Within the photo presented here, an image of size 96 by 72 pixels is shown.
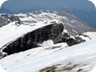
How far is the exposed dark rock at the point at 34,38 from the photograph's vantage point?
320 feet

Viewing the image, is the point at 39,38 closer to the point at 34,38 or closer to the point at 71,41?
the point at 34,38

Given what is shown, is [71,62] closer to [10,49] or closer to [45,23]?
[10,49]

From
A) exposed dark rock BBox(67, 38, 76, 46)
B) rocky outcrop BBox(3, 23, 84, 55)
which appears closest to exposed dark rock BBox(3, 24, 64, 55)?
rocky outcrop BBox(3, 23, 84, 55)

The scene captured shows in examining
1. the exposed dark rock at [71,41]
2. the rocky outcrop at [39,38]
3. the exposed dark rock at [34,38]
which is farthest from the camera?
the exposed dark rock at [71,41]

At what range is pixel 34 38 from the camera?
336 ft

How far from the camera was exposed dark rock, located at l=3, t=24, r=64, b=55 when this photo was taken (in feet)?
320

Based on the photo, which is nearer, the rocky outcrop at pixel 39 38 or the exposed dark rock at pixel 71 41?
the rocky outcrop at pixel 39 38

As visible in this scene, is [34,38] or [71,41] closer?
[34,38]

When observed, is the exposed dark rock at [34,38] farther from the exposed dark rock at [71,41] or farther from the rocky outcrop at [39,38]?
the exposed dark rock at [71,41]

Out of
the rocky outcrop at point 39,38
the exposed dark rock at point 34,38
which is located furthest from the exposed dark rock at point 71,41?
the exposed dark rock at point 34,38

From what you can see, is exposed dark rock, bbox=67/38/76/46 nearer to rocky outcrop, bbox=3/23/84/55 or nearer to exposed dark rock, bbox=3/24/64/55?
rocky outcrop, bbox=3/23/84/55

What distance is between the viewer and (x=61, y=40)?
4158 inches

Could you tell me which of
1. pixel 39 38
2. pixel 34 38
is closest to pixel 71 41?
pixel 39 38

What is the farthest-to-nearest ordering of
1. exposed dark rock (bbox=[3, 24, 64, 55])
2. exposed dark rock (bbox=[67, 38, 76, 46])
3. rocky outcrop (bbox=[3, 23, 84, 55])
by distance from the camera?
exposed dark rock (bbox=[67, 38, 76, 46]) → rocky outcrop (bbox=[3, 23, 84, 55]) → exposed dark rock (bbox=[3, 24, 64, 55])
